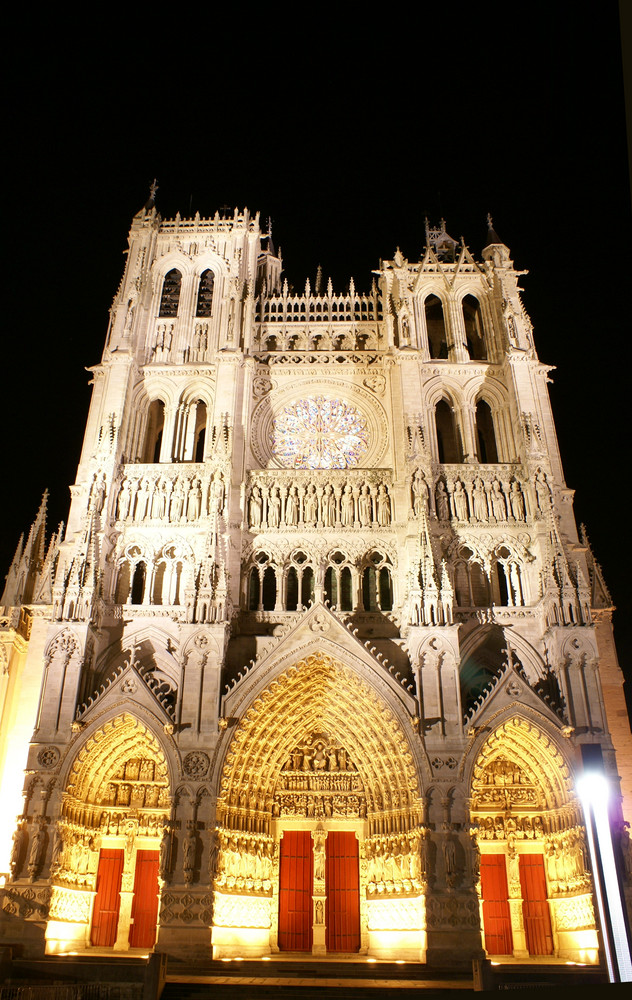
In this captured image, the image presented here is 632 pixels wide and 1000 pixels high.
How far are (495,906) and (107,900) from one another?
399 inches

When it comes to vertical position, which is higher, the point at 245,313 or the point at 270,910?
the point at 245,313

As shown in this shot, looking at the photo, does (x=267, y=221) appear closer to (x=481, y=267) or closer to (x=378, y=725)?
(x=481, y=267)

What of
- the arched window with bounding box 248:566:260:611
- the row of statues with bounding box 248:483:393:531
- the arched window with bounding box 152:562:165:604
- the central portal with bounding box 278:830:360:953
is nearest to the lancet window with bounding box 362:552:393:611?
the row of statues with bounding box 248:483:393:531

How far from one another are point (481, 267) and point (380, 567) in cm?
1385

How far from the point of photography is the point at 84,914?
18672 millimetres

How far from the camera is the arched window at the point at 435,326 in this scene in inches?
1146

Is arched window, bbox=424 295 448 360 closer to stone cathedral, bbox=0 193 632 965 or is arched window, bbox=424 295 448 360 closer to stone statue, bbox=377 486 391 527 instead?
stone cathedral, bbox=0 193 632 965

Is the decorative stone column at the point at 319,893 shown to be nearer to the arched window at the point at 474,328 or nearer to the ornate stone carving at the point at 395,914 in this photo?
the ornate stone carving at the point at 395,914

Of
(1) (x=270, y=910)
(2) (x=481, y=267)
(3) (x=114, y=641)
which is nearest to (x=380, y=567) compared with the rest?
(3) (x=114, y=641)

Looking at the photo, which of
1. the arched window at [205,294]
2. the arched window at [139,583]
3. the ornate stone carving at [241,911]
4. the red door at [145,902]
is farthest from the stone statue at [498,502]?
the red door at [145,902]

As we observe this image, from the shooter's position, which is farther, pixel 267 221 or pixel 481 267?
pixel 267 221

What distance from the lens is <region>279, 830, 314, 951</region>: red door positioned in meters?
19.6

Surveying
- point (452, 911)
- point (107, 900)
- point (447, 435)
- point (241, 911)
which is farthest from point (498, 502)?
point (107, 900)

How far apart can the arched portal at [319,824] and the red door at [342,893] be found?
26 mm
